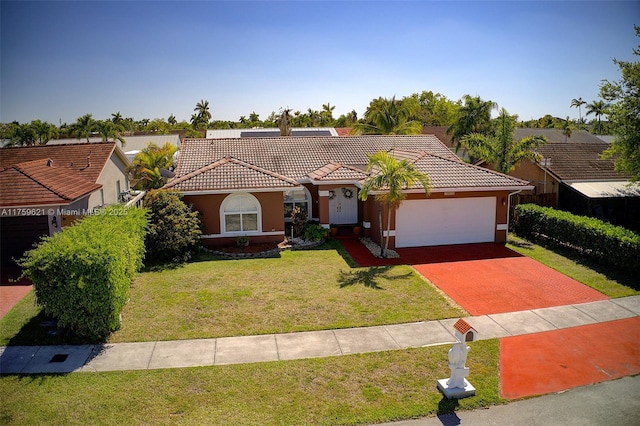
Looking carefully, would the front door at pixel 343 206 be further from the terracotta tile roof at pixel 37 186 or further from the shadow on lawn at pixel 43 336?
the shadow on lawn at pixel 43 336

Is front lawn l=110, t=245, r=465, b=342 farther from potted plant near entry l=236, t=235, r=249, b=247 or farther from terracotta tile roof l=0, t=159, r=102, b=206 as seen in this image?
terracotta tile roof l=0, t=159, r=102, b=206

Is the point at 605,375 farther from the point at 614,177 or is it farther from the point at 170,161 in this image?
the point at 170,161

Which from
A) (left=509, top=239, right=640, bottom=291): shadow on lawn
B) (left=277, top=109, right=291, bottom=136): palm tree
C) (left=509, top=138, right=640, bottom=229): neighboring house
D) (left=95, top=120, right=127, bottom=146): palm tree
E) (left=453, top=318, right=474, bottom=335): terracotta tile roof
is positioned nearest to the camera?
(left=453, top=318, right=474, bottom=335): terracotta tile roof

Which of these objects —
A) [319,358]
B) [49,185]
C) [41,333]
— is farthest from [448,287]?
[49,185]

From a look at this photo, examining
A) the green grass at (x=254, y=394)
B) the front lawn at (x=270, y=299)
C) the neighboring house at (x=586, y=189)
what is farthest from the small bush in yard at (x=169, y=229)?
the neighboring house at (x=586, y=189)

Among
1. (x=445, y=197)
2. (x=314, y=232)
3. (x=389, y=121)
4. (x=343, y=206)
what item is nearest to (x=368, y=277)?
(x=314, y=232)

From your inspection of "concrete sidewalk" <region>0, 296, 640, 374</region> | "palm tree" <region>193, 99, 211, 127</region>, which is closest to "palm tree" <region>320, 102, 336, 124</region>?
"palm tree" <region>193, 99, 211, 127</region>

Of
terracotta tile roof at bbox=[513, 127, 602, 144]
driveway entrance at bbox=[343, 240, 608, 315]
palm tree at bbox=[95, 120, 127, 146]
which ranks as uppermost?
palm tree at bbox=[95, 120, 127, 146]
